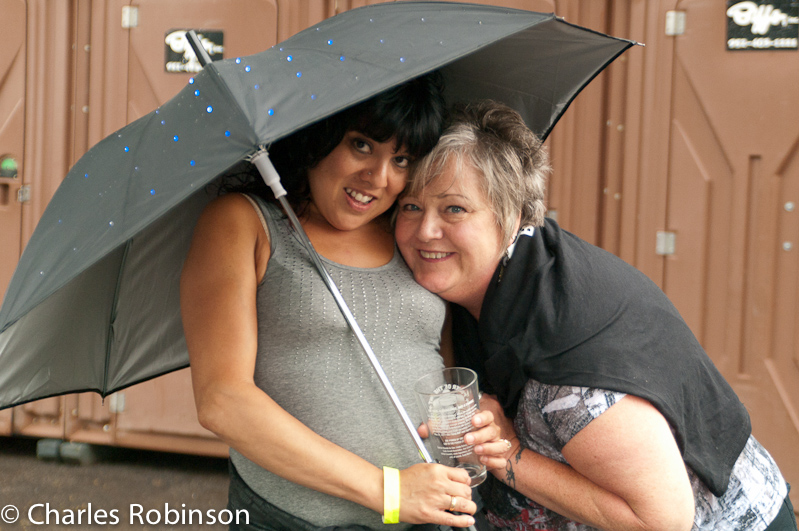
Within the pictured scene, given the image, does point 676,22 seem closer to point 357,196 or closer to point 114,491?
point 357,196

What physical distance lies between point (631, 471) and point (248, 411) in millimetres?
840

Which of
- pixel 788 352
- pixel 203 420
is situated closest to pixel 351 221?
pixel 203 420

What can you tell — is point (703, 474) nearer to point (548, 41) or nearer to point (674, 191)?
point (548, 41)

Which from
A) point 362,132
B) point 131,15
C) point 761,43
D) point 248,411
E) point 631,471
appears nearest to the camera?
point 248,411

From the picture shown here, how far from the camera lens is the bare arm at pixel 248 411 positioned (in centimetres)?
137

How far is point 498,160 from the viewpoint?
5.67ft

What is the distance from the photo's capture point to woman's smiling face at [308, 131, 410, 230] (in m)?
1.63

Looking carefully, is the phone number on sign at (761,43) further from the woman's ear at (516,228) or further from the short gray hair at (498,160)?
the woman's ear at (516,228)

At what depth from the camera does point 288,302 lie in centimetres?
154

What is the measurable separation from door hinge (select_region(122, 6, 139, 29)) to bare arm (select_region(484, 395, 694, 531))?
3.19m

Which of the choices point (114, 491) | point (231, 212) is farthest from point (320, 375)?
point (114, 491)

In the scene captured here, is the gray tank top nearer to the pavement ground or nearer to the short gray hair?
the short gray hair

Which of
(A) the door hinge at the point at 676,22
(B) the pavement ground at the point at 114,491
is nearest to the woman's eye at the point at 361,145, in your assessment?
(A) the door hinge at the point at 676,22

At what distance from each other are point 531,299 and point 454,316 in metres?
0.36
